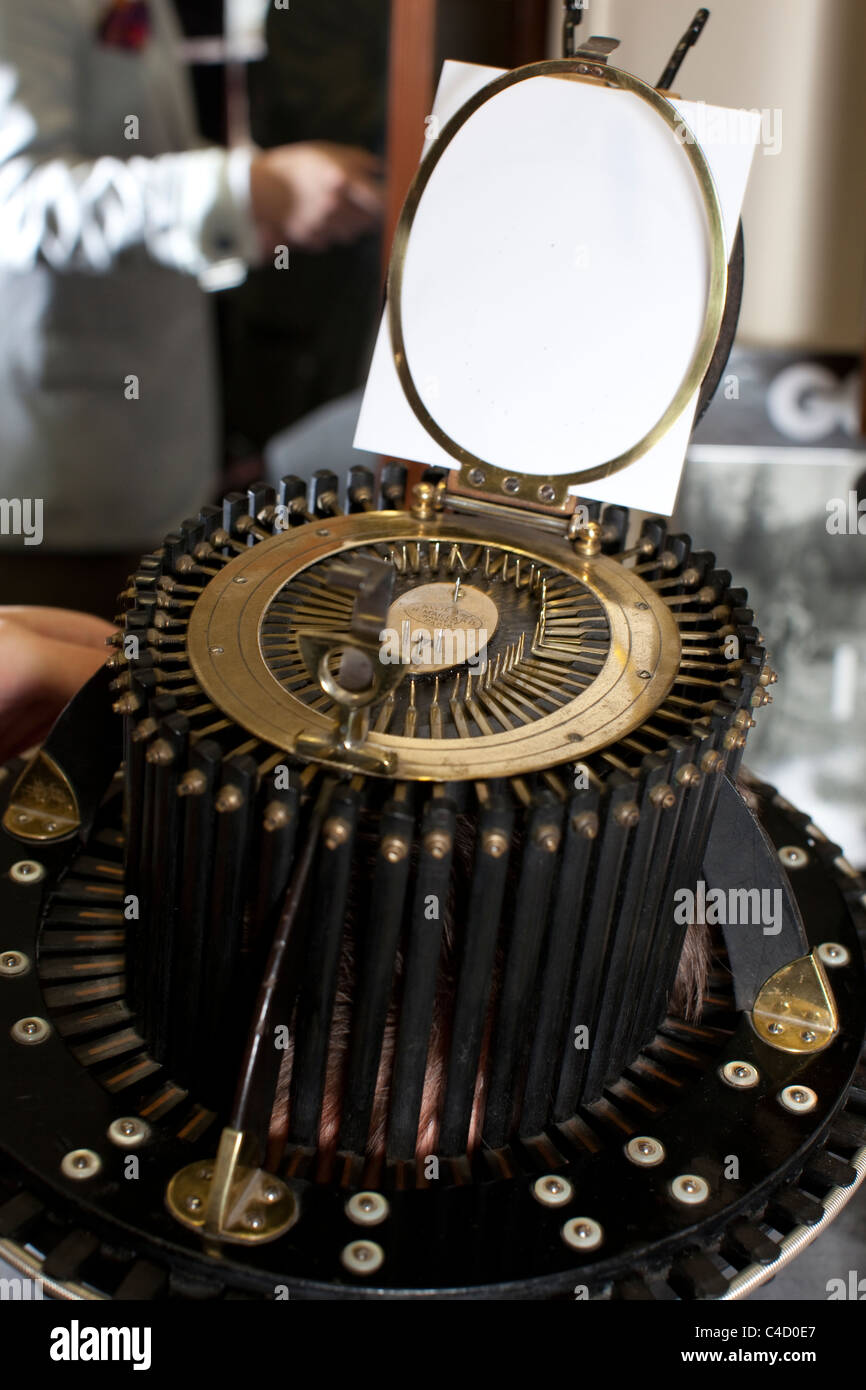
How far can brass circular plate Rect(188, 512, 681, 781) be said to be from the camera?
64cm

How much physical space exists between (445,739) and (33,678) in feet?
1.37

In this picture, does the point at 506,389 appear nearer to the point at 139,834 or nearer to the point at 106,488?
the point at 139,834

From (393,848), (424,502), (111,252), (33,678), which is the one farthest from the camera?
(111,252)

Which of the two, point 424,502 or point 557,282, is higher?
point 557,282

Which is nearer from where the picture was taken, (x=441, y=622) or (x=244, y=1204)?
(x=244, y=1204)

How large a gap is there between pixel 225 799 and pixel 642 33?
39.2 inches

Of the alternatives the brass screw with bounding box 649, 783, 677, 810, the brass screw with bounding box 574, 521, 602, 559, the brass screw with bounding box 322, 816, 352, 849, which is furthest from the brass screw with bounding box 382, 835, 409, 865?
the brass screw with bounding box 574, 521, 602, 559

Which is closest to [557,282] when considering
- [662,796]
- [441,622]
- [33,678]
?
[441,622]

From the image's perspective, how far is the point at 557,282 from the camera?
2.64 ft

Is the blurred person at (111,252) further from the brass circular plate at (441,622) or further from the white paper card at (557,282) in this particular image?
the brass circular plate at (441,622)

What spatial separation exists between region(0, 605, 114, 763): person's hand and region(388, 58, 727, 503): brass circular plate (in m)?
0.31

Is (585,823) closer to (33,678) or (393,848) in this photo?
(393,848)

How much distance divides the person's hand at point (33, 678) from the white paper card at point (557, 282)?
→ 0.28 m

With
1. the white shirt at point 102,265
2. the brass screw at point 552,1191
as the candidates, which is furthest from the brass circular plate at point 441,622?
the white shirt at point 102,265
